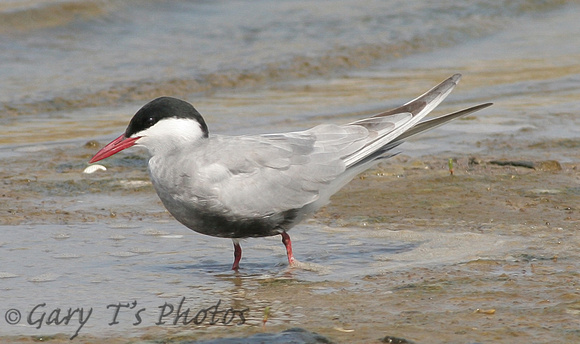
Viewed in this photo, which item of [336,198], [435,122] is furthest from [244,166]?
[336,198]

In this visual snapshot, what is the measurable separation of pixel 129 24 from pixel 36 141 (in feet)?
19.0

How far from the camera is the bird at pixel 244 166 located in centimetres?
482

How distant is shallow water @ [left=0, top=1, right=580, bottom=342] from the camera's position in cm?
436

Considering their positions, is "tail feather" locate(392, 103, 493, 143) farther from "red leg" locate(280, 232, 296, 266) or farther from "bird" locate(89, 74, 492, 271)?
"red leg" locate(280, 232, 296, 266)

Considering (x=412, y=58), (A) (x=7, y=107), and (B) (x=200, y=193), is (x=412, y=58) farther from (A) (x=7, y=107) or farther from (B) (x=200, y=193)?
(B) (x=200, y=193)

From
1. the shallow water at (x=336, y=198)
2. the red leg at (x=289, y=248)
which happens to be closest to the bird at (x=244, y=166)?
the red leg at (x=289, y=248)

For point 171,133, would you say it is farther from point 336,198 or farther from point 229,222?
point 336,198

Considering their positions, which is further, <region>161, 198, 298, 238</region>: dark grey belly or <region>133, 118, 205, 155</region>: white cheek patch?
<region>133, 118, 205, 155</region>: white cheek patch

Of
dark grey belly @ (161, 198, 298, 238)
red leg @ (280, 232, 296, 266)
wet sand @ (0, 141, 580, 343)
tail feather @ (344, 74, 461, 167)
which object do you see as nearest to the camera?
wet sand @ (0, 141, 580, 343)

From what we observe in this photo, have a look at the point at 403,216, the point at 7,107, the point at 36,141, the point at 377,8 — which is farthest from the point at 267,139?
the point at 377,8

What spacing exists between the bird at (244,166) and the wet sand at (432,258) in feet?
1.06

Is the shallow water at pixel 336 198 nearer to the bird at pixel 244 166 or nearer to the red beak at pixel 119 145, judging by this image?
the bird at pixel 244 166

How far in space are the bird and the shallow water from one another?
10.4 inches

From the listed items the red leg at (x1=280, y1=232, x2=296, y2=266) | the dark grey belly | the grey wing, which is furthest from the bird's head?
the red leg at (x1=280, y1=232, x2=296, y2=266)
